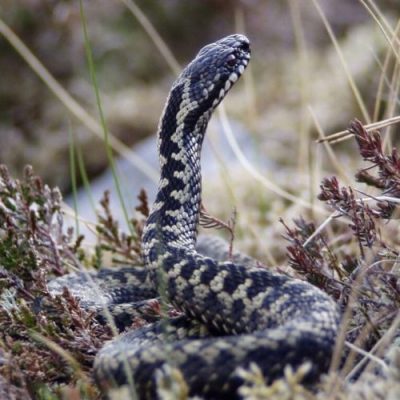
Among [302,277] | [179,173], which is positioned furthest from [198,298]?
[179,173]

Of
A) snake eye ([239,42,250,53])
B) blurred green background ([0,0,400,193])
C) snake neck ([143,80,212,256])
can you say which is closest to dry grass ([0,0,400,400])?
snake neck ([143,80,212,256])

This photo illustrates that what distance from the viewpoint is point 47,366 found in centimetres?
392

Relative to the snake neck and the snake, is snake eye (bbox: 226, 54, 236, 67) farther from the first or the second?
the snake neck

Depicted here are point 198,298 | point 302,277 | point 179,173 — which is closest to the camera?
point 198,298

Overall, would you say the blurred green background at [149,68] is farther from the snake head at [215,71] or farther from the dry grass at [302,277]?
the dry grass at [302,277]

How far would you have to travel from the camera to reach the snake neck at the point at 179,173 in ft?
15.7

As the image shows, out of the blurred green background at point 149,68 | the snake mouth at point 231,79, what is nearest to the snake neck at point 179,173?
the snake mouth at point 231,79

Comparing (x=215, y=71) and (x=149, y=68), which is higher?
(x=215, y=71)

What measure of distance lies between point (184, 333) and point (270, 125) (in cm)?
816

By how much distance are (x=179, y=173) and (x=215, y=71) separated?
0.76 m

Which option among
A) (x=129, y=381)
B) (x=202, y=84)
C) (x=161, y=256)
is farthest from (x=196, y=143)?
(x=129, y=381)

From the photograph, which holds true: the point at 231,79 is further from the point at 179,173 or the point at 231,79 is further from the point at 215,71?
the point at 179,173

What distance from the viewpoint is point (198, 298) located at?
4.18 meters

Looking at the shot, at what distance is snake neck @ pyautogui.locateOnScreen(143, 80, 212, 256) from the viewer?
188 inches
